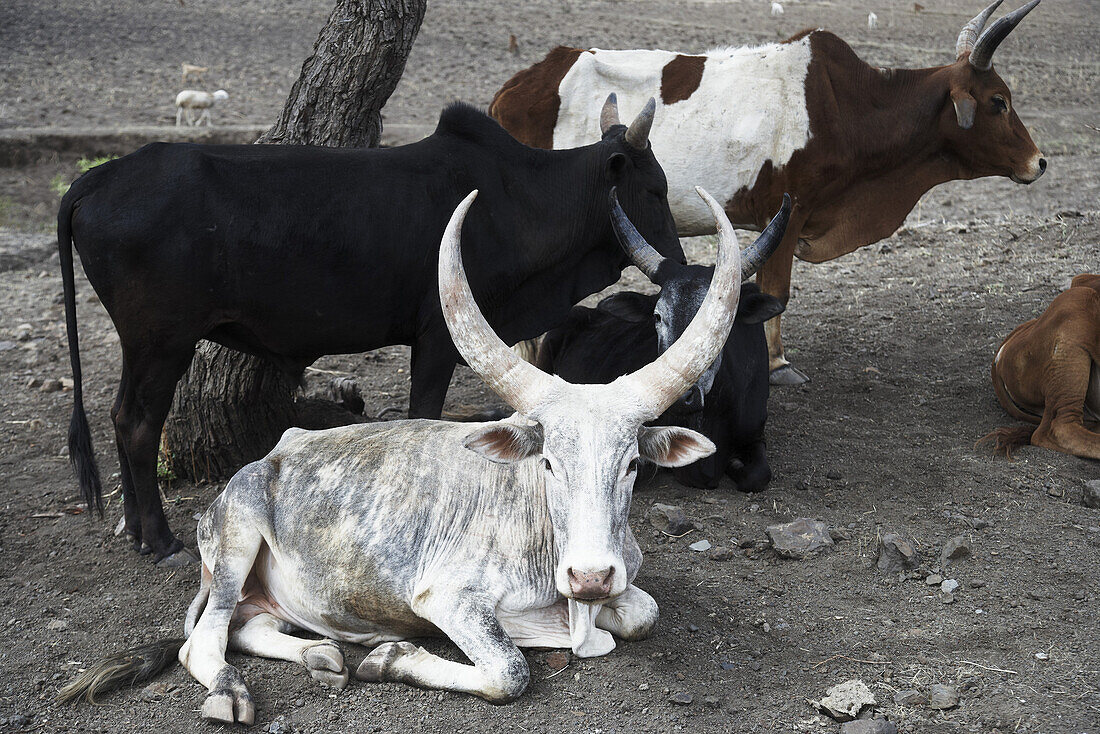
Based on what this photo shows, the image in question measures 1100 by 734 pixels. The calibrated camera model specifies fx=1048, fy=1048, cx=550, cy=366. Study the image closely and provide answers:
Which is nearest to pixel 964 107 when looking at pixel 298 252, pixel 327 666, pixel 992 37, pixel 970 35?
pixel 992 37

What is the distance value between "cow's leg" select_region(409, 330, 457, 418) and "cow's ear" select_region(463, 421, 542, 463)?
1263mm

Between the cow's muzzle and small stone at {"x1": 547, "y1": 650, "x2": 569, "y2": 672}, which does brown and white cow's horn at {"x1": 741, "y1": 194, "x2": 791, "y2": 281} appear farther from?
the cow's muzzle

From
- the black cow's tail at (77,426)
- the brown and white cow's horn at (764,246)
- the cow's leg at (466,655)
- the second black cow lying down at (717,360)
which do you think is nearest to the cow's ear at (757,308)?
the second black cow lying down at (717,360)

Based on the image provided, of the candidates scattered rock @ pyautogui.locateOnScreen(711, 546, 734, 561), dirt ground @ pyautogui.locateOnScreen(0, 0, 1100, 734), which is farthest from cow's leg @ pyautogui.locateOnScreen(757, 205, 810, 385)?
scattered rock @ pyautogui.locateOnScreen(711, 546, 734, 561)

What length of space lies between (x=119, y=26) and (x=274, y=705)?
66.0 feet

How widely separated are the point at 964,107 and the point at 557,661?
514cm

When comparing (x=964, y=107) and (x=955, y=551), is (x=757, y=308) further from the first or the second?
(x=964, y=107)

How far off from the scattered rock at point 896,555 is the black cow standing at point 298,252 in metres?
1.96

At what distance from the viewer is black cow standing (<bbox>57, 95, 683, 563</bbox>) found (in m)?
4.41

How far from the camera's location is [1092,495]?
502 cm

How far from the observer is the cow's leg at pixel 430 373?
4.91m

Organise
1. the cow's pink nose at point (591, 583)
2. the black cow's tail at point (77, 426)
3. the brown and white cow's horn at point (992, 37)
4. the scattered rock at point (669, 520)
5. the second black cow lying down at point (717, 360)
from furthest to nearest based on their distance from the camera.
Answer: the brown and white cow's horn at point (992, 37)
the second black cow lying down at point (717, 360)
the scattered rock at point (669, 520)
the black cow's tail at point (77, 426)
the cow's pink nose at point (591, 583)

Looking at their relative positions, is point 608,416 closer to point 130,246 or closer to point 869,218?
point 130,246

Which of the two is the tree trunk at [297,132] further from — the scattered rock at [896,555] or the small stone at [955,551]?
the small stone at [955,551]
